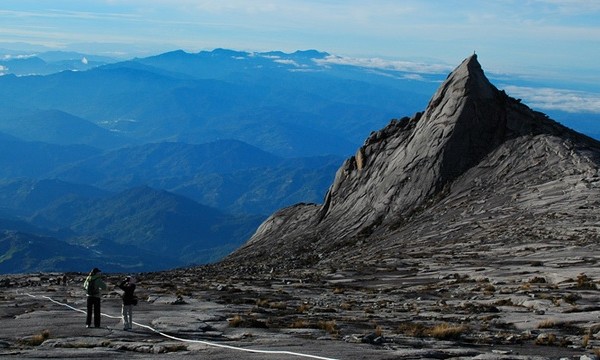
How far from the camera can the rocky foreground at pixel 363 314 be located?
23.1 meters

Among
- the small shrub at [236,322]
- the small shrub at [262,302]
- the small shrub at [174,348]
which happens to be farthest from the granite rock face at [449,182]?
the small shrub at [174,348]

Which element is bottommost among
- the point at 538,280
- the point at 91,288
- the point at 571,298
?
the point at 538,280

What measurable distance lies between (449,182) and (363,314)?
4983 centimetres

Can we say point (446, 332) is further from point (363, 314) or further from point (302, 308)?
point (302, 308)

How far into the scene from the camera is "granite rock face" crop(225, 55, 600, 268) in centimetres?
6800

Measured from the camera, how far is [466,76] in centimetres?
8962

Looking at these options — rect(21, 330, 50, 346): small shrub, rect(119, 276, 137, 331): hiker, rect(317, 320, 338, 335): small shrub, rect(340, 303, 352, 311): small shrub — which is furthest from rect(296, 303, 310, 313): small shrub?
rect(21, 330, 50, 346): small shrub

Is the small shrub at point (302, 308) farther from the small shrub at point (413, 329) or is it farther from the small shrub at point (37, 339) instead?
the small shrub at point (37, 339)

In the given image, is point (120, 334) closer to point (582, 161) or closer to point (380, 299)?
point (380, 299)

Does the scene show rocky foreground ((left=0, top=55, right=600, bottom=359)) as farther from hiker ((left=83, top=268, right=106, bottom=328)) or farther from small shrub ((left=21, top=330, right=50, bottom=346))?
hiker ((left=83, top=268, right=106, bottom=328))

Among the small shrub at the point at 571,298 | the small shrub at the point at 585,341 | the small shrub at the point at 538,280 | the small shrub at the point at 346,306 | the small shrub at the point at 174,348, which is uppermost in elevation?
the small shrub at the point at 585,341

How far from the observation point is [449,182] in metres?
80.6

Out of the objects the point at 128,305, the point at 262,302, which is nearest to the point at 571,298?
the point at 262,302

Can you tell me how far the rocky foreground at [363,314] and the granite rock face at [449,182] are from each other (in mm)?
14318
